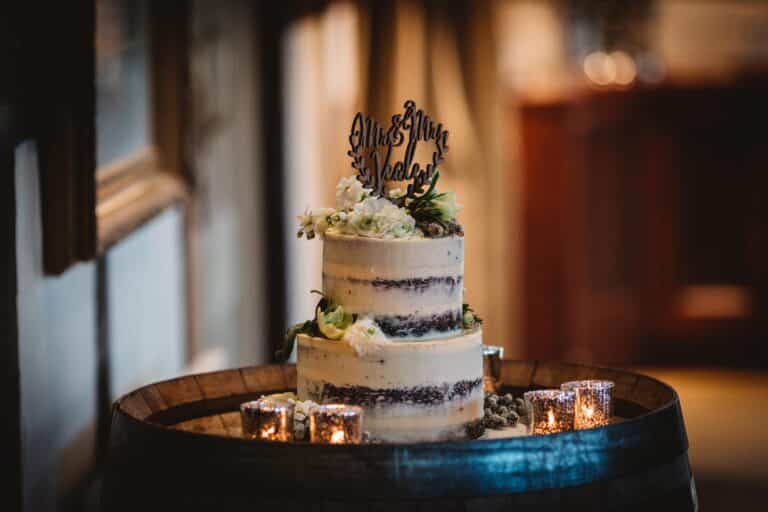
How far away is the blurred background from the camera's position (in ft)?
11.3

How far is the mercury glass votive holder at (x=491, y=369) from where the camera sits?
2838 mm

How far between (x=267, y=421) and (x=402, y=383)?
0.26 m

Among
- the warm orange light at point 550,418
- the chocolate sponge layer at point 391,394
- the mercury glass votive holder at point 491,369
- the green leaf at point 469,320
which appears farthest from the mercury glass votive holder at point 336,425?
the mercury glass votive holder at point 491,369

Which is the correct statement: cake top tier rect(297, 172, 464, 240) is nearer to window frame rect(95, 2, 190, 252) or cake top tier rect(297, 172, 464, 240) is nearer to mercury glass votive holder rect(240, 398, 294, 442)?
mercury glass votive holder rect(240, 398, 294, 442)

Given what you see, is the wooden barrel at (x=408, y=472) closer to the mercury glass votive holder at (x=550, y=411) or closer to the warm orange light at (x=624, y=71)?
the mercury glass votive holder at (x=550, y=411)

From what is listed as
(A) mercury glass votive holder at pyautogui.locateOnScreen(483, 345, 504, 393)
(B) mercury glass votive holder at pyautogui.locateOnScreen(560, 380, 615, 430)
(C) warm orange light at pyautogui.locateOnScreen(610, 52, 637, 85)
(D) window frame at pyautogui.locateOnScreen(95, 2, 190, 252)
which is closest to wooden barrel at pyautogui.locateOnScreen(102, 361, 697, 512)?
(B) mercury glass votive holder at pyautogui.locateOnScreen(560, 380, 615, 430)

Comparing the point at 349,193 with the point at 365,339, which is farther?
the point at 349,193

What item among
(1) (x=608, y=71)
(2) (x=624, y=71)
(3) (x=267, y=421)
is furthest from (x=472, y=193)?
(3) (x=267, y=421)

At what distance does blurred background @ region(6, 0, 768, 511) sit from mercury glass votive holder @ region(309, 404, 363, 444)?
2.63ft

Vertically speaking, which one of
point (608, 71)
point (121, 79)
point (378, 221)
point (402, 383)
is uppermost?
point (608, 71)

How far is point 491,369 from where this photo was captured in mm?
2854

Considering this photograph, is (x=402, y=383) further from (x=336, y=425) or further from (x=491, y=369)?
(x=491, y=369)

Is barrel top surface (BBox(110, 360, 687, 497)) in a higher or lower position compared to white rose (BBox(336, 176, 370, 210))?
lower

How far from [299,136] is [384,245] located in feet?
13.2
